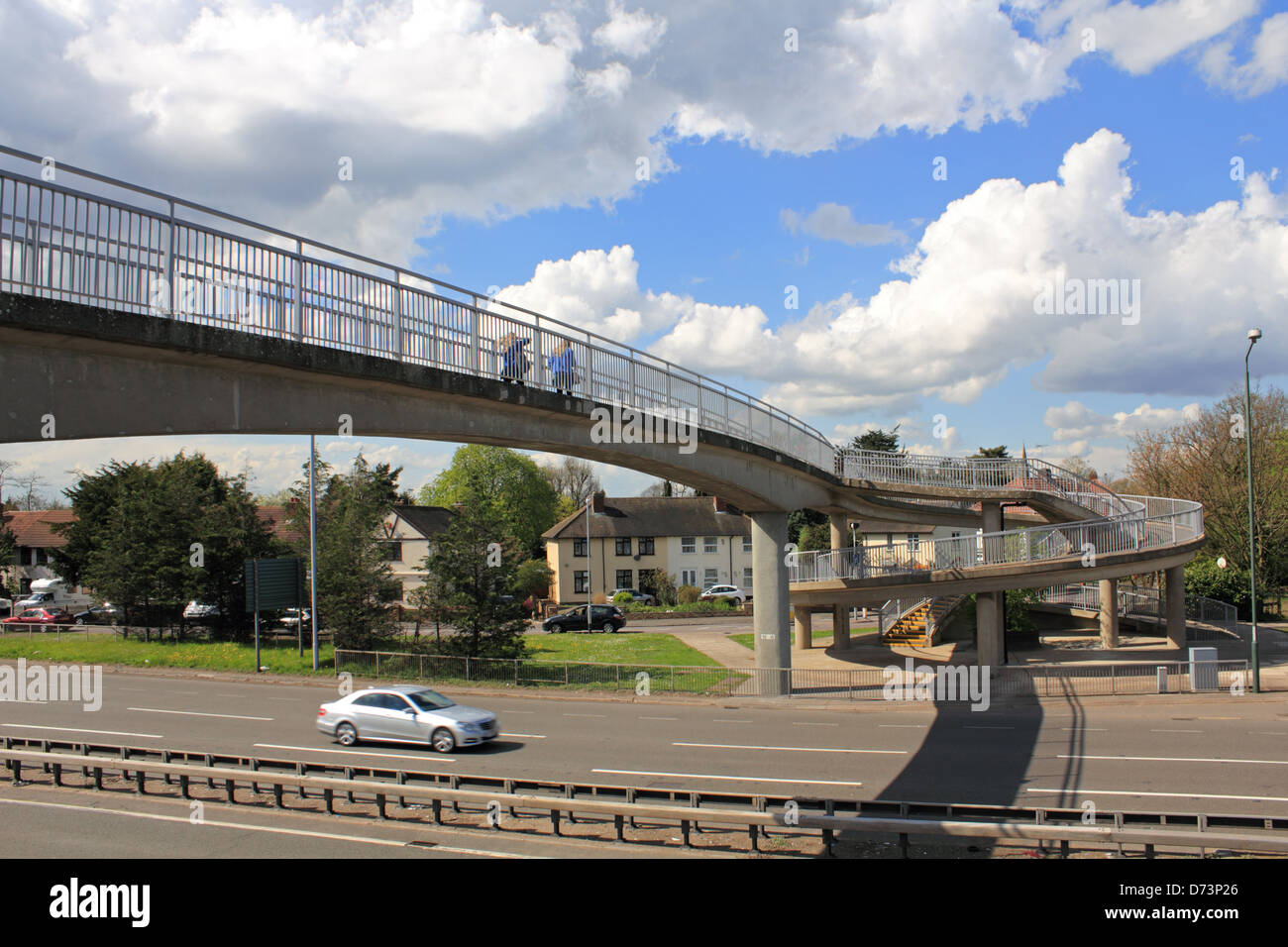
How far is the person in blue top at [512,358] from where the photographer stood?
15.2m

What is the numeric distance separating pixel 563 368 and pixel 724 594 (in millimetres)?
44083

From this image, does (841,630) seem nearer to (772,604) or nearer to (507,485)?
(772,604)

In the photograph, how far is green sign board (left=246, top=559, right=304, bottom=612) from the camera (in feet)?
105

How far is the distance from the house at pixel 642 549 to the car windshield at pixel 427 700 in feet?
Answer: 154

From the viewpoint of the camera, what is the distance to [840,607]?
118ft

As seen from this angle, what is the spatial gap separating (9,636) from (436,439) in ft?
121

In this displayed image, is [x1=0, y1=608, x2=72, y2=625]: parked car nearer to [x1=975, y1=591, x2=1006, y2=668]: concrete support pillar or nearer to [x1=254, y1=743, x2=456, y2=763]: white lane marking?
[x1=254, y1=743, x2=456, y2=763]: white lane marking

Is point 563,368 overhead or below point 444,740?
overhead

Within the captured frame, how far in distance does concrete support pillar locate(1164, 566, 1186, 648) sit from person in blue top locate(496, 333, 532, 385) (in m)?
28.1

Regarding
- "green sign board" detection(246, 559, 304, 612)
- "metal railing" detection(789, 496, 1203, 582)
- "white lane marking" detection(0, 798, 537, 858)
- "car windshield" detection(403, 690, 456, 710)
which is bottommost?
"white lane marking" detection(0, 798, 537, 858)

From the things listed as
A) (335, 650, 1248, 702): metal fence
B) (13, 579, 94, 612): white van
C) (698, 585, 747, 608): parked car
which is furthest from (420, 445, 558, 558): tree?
(335, 650, 1248, 702): metal fence

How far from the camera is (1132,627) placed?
4062 centimetres

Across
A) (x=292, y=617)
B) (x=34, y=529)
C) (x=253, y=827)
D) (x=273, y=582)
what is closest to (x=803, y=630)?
(x=273, y=582)
